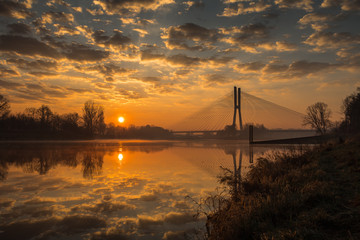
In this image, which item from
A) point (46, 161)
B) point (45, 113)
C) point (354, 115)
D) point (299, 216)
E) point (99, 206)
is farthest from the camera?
point (45, 113)

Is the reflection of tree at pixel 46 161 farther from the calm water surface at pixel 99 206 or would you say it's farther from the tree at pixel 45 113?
the tree at pixel 45 113

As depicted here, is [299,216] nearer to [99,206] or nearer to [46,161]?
[99,206]

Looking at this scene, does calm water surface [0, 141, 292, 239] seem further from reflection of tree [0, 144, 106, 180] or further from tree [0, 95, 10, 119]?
tree [0, 95, 10, 119]

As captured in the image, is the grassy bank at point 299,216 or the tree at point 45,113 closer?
the grassy bank at point 299,216

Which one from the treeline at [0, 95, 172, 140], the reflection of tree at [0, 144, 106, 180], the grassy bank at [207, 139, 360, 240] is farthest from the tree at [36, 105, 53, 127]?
the grassy bank at [207, 139, 360, 240]

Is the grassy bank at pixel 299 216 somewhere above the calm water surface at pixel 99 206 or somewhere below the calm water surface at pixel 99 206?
above

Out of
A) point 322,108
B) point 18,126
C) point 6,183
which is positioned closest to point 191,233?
point 6,183

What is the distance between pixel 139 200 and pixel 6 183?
6.64 m

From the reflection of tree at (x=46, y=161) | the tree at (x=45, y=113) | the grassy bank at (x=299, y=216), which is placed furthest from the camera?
the tree at (x=45, y=113)

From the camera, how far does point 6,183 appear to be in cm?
1020

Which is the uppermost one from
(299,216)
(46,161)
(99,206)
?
(299,216)

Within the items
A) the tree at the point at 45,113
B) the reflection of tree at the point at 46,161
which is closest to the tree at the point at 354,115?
the reflection of tree at the point at 46,161

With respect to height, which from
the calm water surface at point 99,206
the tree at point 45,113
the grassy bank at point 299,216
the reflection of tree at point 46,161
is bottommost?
the calm water surface at point 99,206

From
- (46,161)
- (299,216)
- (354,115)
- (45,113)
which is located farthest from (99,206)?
(45,113)
